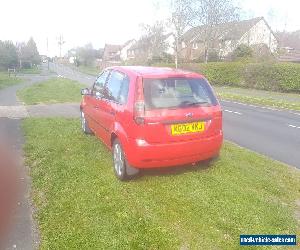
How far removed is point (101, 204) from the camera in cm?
448

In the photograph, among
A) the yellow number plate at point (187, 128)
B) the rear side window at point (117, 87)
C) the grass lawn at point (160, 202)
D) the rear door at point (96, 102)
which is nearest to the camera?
the grass lawn at point (160, 202)

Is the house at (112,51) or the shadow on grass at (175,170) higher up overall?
the house at (112,51)

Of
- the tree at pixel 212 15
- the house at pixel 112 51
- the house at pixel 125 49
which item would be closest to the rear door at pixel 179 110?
the tree at pixel 212 15

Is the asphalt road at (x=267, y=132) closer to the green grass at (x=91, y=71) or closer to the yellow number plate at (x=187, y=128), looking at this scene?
the yellow number plate at (x=187, y=128)

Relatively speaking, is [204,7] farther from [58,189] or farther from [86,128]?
[58,189]

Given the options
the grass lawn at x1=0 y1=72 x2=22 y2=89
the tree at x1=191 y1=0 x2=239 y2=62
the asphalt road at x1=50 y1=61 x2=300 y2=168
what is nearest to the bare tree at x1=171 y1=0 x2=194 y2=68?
the tree at x1=191 y1=0 x2=239 y2=62

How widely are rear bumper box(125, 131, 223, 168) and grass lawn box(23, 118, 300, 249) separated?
0.36 metres

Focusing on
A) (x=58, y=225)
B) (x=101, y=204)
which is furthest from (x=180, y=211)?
(x=58, y=225)

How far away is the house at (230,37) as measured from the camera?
47.0 metres

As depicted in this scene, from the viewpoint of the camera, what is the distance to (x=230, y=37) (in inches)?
2024

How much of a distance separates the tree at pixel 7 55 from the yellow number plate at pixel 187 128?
53430mm

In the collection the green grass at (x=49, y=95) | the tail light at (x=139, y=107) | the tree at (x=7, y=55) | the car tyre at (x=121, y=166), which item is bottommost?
the car tyre at (x=121, y=166)

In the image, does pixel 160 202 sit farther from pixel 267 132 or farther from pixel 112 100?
pixel 267 132

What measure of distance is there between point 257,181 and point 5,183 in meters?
3.99
